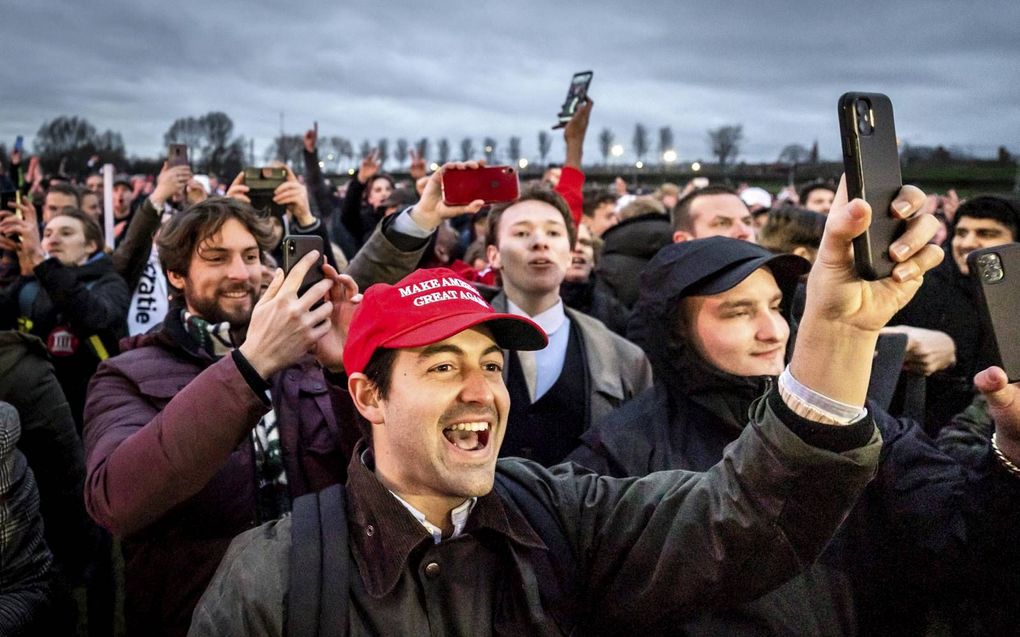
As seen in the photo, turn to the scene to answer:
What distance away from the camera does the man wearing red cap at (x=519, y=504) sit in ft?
5.22

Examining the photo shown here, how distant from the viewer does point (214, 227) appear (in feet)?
10.8

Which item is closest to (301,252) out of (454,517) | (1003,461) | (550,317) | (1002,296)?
(454,517)

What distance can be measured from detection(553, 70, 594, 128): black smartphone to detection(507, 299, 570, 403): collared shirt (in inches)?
70.8

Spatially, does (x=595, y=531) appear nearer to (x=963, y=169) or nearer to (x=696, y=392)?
(x=696, y=392)

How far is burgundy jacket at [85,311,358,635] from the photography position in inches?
88.7

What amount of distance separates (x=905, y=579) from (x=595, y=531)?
1.07 metres

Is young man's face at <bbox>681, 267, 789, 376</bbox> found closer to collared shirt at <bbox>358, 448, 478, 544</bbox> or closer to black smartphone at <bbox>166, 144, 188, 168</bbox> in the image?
collared shirt at <bbox>358, 448, 478, 544</bbox>

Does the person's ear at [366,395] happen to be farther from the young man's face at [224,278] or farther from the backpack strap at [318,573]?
the young man's face at [224,278]

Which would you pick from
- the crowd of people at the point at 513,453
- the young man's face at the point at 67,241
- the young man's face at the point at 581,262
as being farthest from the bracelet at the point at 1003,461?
the young man's face at the point at 67,241

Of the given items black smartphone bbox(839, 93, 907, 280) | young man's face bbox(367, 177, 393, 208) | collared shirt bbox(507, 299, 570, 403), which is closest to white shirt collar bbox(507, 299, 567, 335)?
collared shirt bbox(507, 299, 570, 403)

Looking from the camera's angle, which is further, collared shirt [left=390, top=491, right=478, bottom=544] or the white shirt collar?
the white shirt collar

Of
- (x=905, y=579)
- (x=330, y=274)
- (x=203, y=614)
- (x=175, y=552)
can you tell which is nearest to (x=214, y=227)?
(x=330, y=274)

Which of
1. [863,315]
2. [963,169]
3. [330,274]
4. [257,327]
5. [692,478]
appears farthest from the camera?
[963,169]

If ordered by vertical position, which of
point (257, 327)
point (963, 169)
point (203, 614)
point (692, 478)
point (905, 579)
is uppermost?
point (963, 169)
